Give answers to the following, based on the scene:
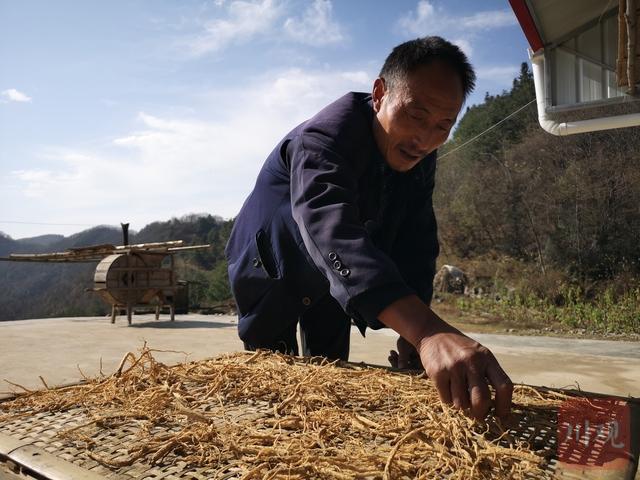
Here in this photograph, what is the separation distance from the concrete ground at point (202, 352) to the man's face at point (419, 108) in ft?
6.00

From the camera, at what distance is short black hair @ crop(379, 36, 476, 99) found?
4.16ft

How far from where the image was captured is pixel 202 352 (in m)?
4.35

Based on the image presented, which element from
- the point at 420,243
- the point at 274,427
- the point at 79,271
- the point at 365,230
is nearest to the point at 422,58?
the point at 365,230

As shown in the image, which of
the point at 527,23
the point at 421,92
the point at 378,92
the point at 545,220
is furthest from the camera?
the point at 545,220

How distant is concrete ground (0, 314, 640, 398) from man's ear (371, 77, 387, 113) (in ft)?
6.27

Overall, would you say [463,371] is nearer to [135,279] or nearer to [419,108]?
[419,108]

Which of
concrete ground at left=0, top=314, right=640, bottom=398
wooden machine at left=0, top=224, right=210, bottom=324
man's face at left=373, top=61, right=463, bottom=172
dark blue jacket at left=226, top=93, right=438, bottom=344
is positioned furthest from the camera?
wooden machine at left=0, top=224, right=210, bottom=324

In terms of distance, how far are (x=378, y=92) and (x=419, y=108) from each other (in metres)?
0.19

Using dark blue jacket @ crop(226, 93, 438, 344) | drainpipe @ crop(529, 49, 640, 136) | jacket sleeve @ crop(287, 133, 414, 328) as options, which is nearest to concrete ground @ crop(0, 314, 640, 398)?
dark blue jacket @ crop(226, 93, 438, 344)

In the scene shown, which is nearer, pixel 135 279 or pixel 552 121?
pixel 552 121

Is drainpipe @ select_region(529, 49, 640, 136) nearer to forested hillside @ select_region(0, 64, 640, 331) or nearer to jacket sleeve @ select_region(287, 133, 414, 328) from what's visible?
forested hillside @ select_region(0, 64, 640, 331)

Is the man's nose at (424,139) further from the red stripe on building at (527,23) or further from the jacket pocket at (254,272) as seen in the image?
the red stripe on building at (527,23)

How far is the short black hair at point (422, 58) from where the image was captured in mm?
1268

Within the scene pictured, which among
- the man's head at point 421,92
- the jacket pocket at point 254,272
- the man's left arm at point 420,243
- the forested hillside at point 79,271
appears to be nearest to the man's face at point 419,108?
the man's head at point 421,92
